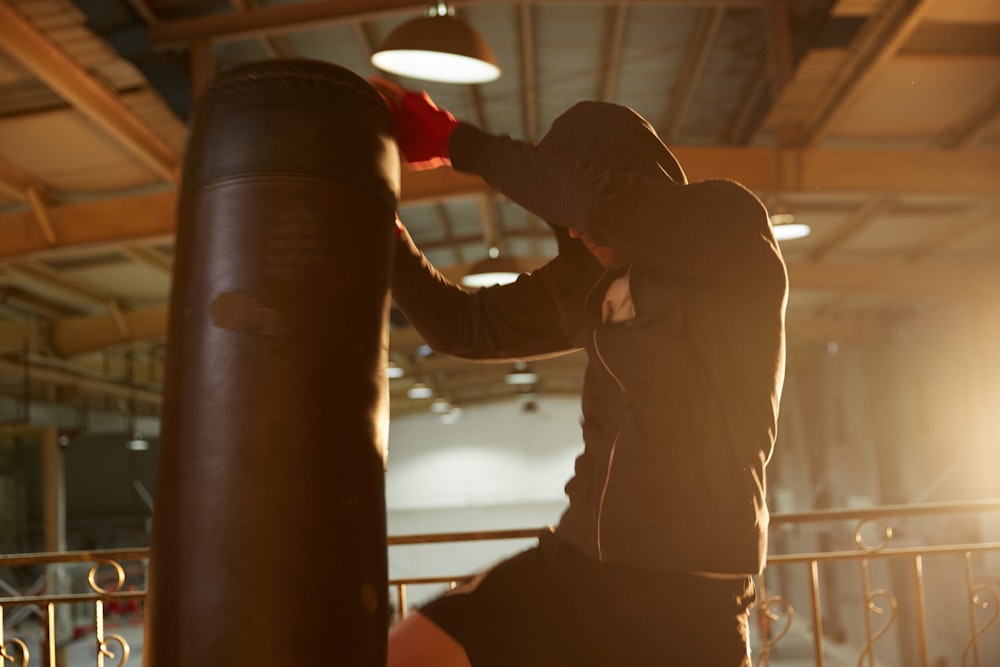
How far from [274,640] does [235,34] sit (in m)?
4.82

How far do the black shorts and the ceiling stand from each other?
429 cm

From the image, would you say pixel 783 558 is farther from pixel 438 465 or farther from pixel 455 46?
pixel 438 465

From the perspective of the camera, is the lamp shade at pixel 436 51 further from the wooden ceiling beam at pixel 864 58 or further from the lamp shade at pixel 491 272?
the lamp shade at pixel 491 272

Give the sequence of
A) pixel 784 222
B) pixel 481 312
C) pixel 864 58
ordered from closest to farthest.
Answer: pixel 481 312 < pixel 864 58 < pixel 784 222

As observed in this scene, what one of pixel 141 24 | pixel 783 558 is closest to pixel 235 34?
pixel 141 24

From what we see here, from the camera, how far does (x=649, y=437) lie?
136cm

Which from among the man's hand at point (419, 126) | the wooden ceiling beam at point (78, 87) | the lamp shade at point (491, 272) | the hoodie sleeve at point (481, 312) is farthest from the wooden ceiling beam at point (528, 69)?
the man's hand at point (419, 126)

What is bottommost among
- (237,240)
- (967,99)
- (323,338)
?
(323,338)

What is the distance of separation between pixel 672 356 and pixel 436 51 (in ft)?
9.15

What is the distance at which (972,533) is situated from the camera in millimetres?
10531

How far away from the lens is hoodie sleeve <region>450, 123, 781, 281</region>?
4.31ft

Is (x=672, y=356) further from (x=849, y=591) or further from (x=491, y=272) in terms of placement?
(x=849, y=591)

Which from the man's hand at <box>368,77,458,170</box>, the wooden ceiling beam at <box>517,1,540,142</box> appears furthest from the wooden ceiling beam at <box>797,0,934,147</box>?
the man's hand at <box>368,77,458,170</box>

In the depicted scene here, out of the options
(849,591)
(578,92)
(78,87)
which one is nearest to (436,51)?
(78,87)
